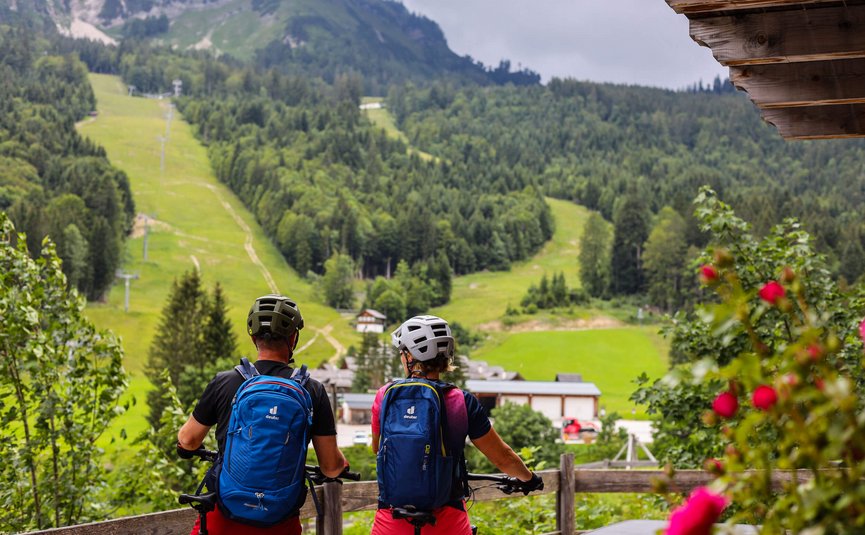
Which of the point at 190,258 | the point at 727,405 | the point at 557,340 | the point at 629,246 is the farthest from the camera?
the point at 629,246

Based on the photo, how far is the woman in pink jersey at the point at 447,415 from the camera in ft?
14.0

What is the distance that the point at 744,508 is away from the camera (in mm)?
1573

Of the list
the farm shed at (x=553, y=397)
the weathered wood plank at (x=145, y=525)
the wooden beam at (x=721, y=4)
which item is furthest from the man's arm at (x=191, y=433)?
the farm shed at (x=553, y=397)

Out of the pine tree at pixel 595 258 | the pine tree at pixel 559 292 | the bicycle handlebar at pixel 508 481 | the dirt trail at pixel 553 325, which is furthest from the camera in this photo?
the pine tree at pixel 595 258

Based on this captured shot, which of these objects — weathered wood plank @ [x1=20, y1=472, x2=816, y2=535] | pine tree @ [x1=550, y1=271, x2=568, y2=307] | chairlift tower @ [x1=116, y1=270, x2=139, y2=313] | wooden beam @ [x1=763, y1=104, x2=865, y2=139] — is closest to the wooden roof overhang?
wooden beam @ [x1=763, y1=104, x2=865, y2=139]

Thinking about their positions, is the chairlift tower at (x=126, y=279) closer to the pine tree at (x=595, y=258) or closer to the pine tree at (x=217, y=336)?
the pine tree at (x=217, y=336)

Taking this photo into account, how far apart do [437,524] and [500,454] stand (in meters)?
0.44

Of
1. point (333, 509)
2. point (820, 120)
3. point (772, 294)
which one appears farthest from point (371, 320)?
point (772, 294)

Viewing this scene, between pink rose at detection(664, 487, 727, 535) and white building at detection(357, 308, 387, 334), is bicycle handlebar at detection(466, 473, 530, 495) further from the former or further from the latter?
white building at detection(357, 308, 387, 334)

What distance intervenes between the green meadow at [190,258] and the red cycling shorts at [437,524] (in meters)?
80.4

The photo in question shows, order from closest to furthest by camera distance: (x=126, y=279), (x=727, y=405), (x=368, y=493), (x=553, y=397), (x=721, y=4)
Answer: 1. (x=727, y=405)
2. (x=721, y=4)
3. (x=368, y=493)
4. (x=553, y=397)
5. (x=126, y=279)

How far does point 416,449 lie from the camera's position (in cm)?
416

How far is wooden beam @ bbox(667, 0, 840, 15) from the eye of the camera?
338 centimetres

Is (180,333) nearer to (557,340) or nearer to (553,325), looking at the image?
(557,340)
